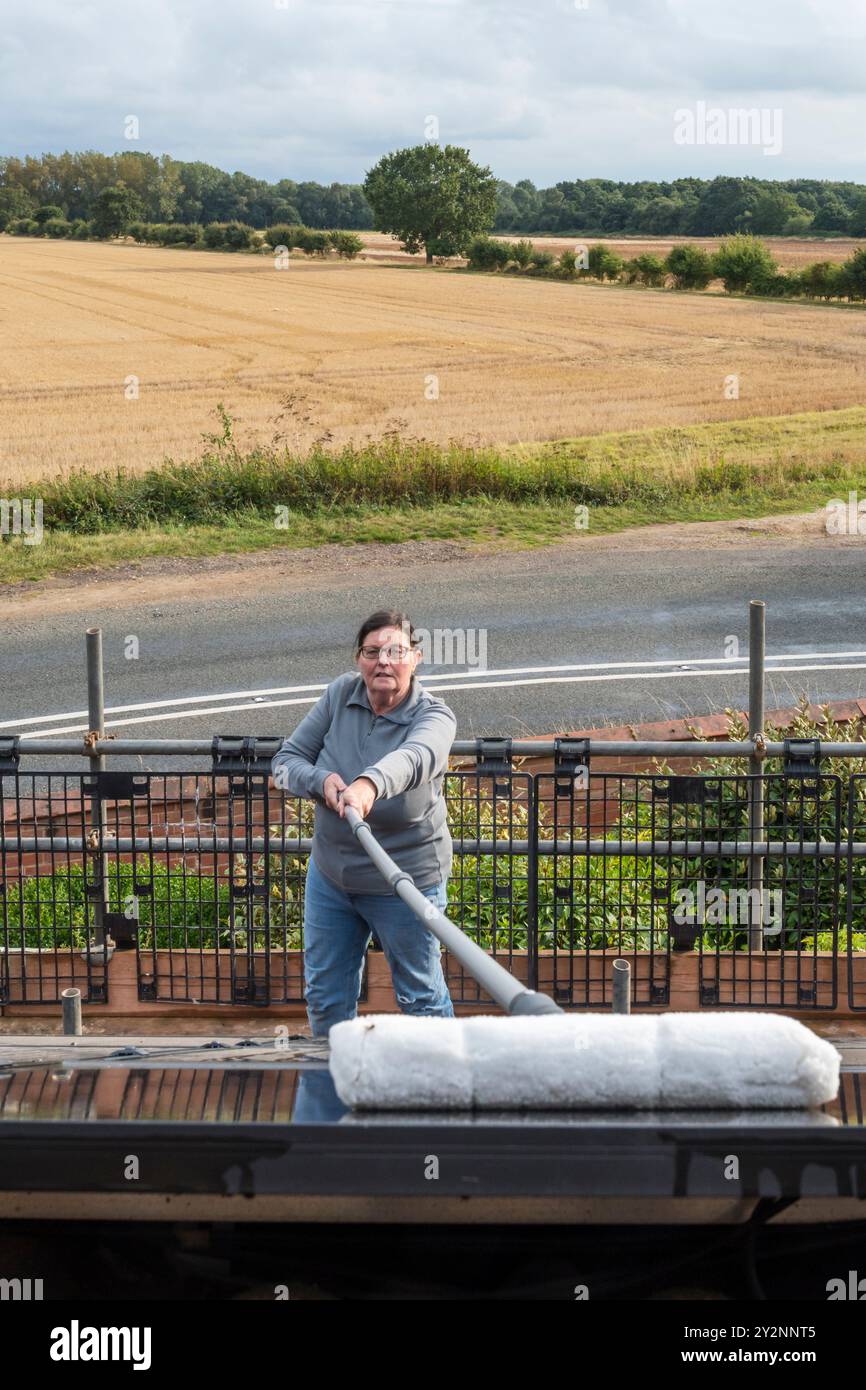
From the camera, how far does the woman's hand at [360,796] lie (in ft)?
13.4

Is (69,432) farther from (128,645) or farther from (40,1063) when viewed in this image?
(40,1063)

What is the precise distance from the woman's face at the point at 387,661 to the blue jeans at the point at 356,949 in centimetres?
61

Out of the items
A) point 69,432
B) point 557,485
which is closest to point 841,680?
point 557,485

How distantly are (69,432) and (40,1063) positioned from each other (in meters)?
28.3

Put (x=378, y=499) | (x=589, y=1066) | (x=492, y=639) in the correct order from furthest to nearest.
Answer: (x=378, y=499) < (x=492, y=639) < (x=589, y=1066)

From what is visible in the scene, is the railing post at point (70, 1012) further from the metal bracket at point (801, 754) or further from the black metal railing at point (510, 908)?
the metal bracket at point (801, 754)

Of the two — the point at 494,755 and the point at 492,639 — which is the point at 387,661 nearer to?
the point at 494,755

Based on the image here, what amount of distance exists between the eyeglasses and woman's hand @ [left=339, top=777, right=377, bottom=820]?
488 mm

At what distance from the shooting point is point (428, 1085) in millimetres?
2287

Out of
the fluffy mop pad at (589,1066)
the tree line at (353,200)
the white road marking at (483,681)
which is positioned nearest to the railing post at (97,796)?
the fluffy mop pad at (589,1066)

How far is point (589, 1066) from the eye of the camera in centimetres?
227

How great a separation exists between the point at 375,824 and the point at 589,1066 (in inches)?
90.8

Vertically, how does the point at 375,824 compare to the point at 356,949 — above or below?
above

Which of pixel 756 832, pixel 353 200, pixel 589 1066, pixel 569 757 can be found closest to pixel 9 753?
pixel 569 757
